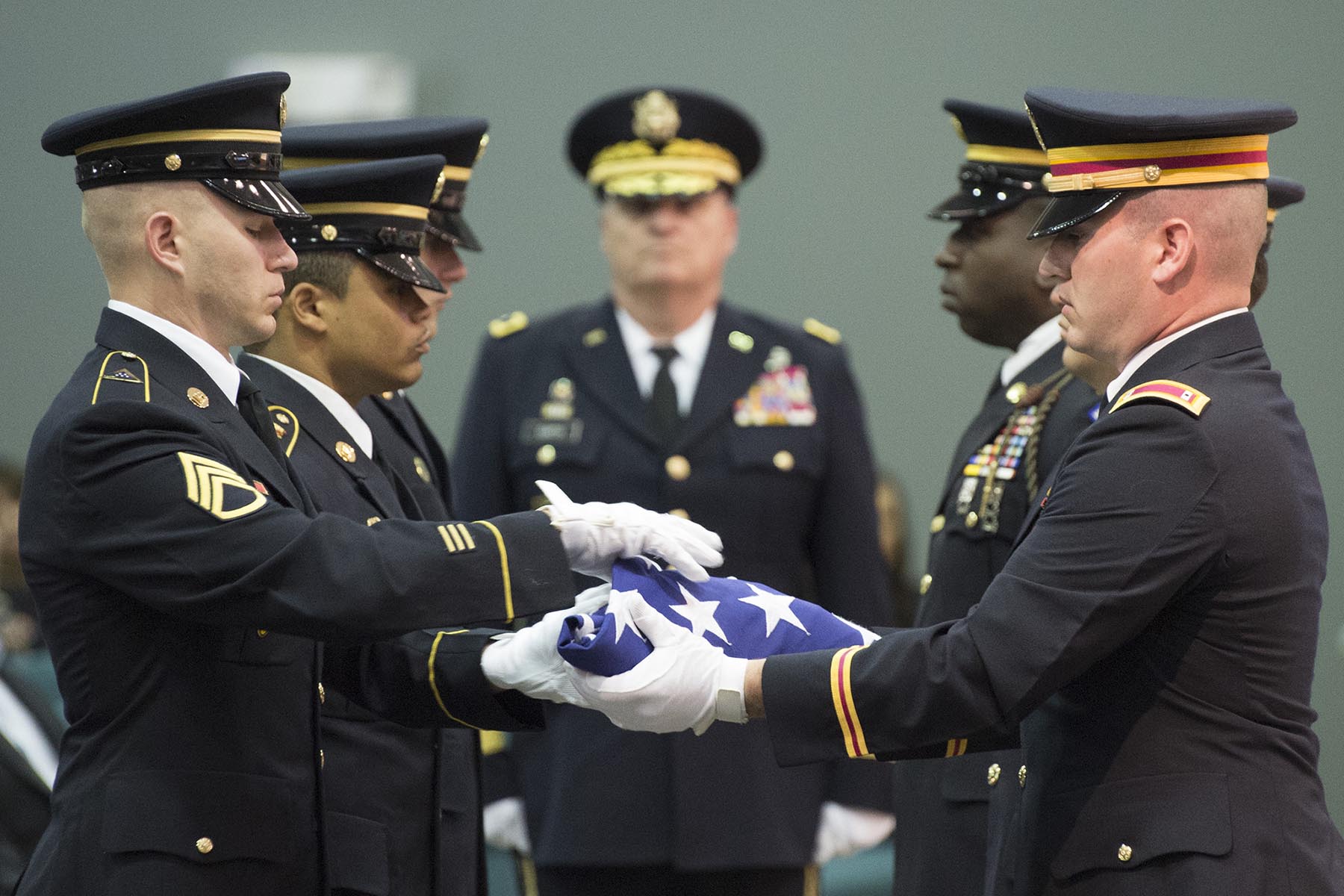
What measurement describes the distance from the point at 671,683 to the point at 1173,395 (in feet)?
2.38

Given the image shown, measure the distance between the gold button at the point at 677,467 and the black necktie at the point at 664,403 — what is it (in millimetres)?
53

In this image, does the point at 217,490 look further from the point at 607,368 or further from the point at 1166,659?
the point at 607,368

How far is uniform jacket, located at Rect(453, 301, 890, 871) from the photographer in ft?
12.3

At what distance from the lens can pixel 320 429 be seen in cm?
267

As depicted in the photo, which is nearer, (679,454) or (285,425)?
(285,425)

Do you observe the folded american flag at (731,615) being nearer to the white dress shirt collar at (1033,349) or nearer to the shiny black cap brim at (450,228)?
the white dress shirt collar at (1033,349)

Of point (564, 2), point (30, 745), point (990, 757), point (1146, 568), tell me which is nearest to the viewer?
point (1146, 568)

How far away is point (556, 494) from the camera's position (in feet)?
7.80

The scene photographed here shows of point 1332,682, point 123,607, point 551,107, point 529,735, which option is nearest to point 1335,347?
point 1332,682

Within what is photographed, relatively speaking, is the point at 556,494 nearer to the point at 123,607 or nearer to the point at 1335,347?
the point at 123,607

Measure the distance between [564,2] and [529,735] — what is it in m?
2.87

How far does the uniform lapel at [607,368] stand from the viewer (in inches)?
159

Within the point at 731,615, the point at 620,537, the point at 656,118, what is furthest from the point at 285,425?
the point at 656,118

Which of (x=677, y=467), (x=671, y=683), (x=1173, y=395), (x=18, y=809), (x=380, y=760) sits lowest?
(x=18, y=809)
